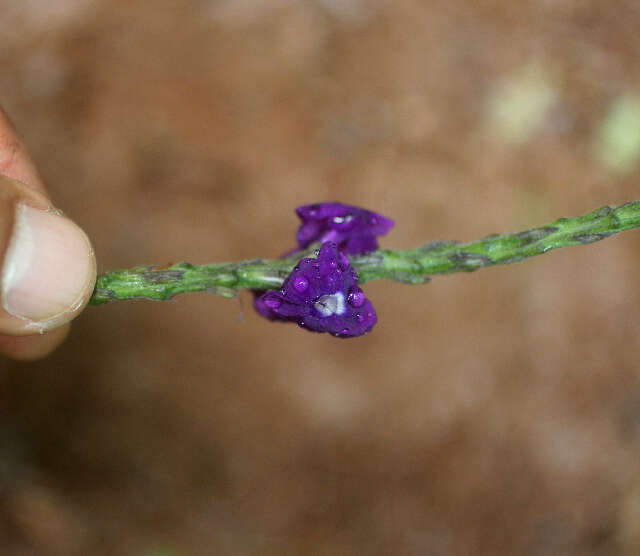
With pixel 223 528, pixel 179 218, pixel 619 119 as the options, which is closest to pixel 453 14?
pixel 619 119

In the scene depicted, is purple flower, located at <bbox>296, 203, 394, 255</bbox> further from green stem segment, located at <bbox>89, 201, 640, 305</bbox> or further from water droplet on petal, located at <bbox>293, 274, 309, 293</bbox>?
water droplet on petal, located at <bbox>293, 274, 309, 293</bbox>

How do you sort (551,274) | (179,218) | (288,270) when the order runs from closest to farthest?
(288,270), (179,218), (551,274)

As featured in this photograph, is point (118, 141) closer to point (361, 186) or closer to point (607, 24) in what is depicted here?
point (361, 186)

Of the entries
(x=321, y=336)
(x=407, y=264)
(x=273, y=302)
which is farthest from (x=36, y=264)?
(x=321, y=336)

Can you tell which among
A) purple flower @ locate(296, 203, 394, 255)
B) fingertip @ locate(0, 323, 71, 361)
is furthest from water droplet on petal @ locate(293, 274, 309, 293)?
fingertip @ locate(0, 323, 71, 361)

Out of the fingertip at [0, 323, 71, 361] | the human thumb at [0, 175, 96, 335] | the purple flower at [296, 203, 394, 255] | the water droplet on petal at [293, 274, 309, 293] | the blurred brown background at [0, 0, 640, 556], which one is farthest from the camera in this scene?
the blurred brown background at [0, 0, 640, 556]

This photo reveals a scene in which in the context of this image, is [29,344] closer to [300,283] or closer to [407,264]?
[300,283]
